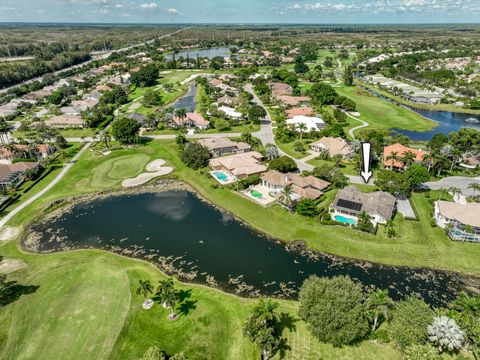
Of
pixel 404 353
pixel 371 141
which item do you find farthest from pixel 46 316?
pixel 371 141

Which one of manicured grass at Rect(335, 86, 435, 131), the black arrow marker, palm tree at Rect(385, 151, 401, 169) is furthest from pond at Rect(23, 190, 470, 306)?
manicured grass at Rect(335, 86, 435, 131)

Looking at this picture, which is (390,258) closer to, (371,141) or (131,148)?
(371,141)

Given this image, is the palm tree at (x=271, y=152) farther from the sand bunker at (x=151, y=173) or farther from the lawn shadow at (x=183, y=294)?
the lawn shadow at (x=183, y=294)

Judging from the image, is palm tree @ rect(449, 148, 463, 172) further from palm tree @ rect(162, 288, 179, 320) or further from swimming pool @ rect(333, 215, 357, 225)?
palm tree @ rect(162, 288, 179, 320)

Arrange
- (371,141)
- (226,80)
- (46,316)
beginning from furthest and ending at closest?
1. (226,80)
2. (371,141)
3. (46,316)

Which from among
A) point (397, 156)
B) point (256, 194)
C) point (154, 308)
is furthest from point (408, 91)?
point (154, 308)

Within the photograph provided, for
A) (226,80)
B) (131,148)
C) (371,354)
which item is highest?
(226,80)
